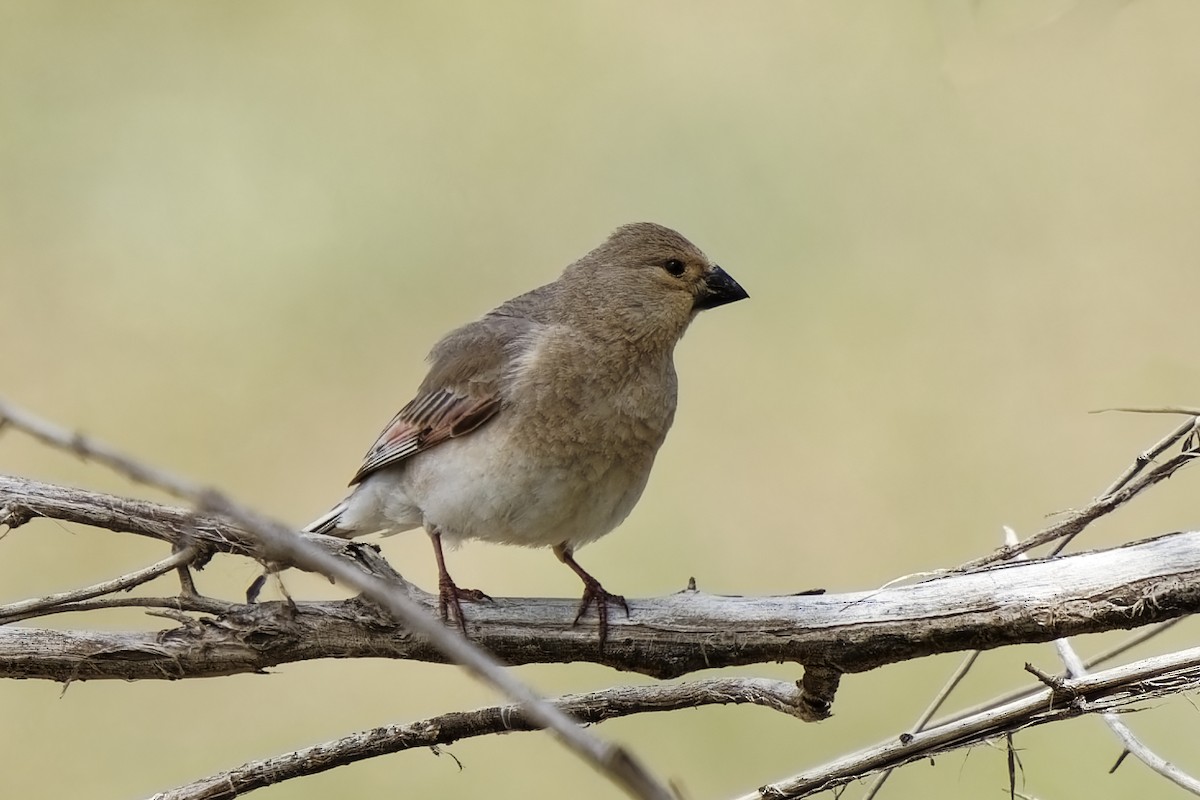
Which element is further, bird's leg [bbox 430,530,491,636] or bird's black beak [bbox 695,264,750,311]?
bird's black beak [bbox 695,264,750,311]

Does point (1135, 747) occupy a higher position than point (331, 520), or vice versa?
point (331, 520)

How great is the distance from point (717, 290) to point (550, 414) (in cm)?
65

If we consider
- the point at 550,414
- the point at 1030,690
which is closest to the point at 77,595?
the point at 550,414

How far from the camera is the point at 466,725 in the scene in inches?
94.0

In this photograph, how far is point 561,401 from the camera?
3.46 metres

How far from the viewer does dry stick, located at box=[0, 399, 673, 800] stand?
3.40 feet

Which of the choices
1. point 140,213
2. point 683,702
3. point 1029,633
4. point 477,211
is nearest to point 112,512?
point 683,702

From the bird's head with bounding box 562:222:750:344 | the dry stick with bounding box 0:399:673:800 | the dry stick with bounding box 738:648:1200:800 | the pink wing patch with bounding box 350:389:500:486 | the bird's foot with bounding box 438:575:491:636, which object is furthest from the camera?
the bird's head with bounding box 562:222:750:344

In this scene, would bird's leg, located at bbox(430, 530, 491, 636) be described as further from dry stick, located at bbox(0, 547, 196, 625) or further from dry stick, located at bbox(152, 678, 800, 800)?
dry stick, located at bbox(0, 547, 196, 625)

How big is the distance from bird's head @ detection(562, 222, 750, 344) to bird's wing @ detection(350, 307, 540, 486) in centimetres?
22

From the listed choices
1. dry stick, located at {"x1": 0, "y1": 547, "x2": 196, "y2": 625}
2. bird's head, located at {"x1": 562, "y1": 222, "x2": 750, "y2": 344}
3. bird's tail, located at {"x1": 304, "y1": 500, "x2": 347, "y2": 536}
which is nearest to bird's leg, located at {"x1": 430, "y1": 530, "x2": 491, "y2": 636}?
bird's tail, located at {"x1": 304, "y1": 500, "x2": 347, "y2": 536}

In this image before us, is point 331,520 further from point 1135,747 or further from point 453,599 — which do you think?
point 1135,747

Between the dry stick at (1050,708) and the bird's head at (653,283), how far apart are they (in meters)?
1.70

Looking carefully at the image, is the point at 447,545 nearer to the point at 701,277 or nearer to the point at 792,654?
the point at 701,277
